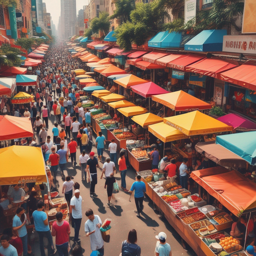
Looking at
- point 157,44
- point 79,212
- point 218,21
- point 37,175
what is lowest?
point 79,212

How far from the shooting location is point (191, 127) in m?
9.35

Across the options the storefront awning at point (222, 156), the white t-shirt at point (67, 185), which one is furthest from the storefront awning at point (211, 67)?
the white t-shirt at point (67, 185)

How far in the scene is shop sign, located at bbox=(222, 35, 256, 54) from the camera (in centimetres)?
1030

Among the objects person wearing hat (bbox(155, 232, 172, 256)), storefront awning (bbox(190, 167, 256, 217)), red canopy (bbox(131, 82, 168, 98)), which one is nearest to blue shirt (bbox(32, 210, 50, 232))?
person wearing hat (bbox(155, 232, 172, 256))

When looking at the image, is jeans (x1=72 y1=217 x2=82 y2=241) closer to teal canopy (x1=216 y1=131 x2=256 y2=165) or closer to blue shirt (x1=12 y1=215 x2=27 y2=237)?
blue shirt (x1=12 y1=215 x2=27 y2=237)

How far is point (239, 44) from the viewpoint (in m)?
11.1

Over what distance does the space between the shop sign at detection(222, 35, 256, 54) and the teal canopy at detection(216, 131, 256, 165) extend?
4927mm

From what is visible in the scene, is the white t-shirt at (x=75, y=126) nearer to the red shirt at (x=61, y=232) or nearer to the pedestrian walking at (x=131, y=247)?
the red shirt at (x=61, y=232)

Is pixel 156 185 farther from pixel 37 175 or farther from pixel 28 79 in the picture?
pixel 28 79

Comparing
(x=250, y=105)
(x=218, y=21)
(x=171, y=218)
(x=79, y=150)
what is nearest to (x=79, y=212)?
(x=171, y=218)

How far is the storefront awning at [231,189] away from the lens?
236 inches

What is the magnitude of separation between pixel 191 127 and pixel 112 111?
9621 millimetres

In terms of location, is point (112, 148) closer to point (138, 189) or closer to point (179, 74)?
point (138, 189)

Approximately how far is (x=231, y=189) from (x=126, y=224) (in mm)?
3336
